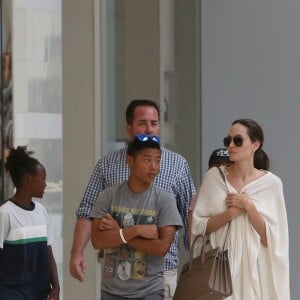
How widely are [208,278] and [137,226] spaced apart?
464 mm

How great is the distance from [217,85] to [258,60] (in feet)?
1.41

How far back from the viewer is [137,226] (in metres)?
5.06

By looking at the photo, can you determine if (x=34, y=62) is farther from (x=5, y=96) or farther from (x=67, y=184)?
(x=67, y=184)

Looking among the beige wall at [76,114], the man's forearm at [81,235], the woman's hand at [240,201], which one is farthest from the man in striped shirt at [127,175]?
the beige wall at [76,114]

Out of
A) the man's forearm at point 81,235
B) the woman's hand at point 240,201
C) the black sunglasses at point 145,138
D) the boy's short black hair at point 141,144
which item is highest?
the black sunglasses at point 145,138

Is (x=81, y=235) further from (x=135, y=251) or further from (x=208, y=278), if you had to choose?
(x=208, y=278)

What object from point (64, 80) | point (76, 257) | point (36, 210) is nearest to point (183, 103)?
point (64, 80)

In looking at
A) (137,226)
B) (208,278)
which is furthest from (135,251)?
(208,278)

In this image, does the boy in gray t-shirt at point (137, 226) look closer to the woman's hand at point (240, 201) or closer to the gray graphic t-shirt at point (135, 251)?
the gray graphic t-shirt at point (135, 251)

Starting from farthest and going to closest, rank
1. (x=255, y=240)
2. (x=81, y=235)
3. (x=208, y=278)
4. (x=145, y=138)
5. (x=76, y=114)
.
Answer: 1. (x=76, y=114)
2. (x=81, y=235)
3. (x=145, y=138)
4. (x=255, y=240)
5. (x=208, y=278)

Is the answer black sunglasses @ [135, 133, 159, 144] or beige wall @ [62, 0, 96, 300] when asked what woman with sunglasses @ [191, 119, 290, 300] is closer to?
black sunglasses @ [135, 133, 159, 144]

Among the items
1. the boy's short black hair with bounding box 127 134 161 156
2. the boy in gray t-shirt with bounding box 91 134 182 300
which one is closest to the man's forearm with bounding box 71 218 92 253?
the boy in gray t-shirt with bounding box 91 134 182 300

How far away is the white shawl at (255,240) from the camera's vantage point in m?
5.10

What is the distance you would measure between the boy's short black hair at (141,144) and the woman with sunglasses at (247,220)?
0.37 meters
